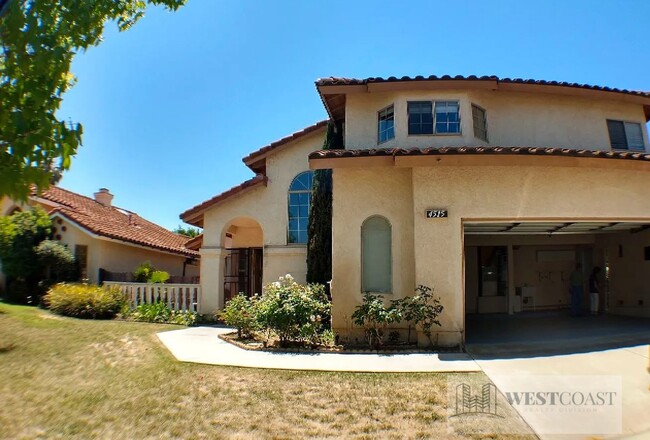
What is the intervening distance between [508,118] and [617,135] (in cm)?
385

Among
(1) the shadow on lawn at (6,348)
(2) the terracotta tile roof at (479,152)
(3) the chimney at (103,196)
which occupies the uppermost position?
(3) the chimney at (103,196)

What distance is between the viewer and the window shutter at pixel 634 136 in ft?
42.2

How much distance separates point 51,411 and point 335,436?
12.7ft

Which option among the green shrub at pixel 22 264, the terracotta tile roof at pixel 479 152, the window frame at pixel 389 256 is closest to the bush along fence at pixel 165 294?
the green shrub at pixel 22 264

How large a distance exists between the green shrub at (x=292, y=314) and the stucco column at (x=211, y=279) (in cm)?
498

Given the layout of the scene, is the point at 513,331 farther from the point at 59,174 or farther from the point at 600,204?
the point at 59,174

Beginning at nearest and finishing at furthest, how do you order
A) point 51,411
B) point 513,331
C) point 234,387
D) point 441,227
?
point 51,411
point 234,387
point 441,227
point 513,331

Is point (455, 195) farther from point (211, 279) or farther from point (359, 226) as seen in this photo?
point (211, 279)

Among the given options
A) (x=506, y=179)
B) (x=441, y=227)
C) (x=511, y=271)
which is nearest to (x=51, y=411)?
(x=441, y=227)

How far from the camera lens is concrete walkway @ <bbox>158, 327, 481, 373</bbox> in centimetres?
740

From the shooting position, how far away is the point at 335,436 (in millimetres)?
4848

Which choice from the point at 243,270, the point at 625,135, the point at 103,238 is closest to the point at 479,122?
the point at 625,135

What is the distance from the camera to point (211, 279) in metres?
14.2

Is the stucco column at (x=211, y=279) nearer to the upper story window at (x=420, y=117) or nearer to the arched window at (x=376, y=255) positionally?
the arched window at (x=376, y=255)
